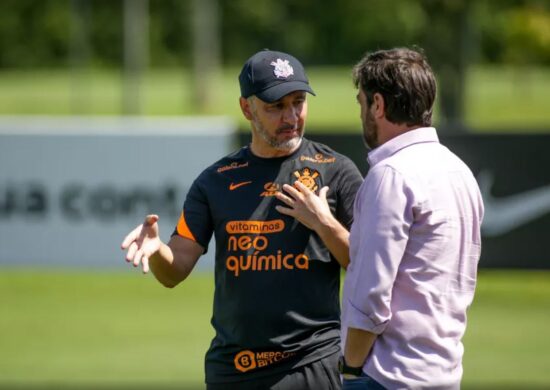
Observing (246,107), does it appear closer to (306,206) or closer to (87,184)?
(306,206)

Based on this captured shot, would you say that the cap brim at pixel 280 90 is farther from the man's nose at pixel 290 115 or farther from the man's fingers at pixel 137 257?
the man's fingers at pixel 137 257

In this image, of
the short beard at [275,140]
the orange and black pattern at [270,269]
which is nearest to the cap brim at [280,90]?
the short beard at [275,140]

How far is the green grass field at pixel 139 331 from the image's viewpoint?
29.6ft

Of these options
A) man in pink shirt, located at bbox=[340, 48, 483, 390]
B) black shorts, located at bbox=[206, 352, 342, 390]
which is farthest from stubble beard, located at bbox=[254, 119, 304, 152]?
black shorts, located at bbox=[206, 352, 342, 390]

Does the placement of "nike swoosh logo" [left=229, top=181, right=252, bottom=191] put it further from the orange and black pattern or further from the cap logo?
the cap logo

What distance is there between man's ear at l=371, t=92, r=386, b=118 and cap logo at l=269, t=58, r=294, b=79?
2.46 feet

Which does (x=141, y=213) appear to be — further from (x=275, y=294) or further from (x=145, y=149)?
(x=275, y=294)

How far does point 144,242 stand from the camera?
14.8 ft

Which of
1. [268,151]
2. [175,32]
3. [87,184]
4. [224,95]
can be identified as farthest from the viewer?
[175,32]

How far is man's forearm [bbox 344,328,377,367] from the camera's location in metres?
3.84

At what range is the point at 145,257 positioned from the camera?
4391 mm

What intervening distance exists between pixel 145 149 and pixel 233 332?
8.74 metres

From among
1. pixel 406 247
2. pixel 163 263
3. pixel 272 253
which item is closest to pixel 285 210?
pixel 272 253

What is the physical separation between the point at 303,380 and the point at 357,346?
0.76 m
